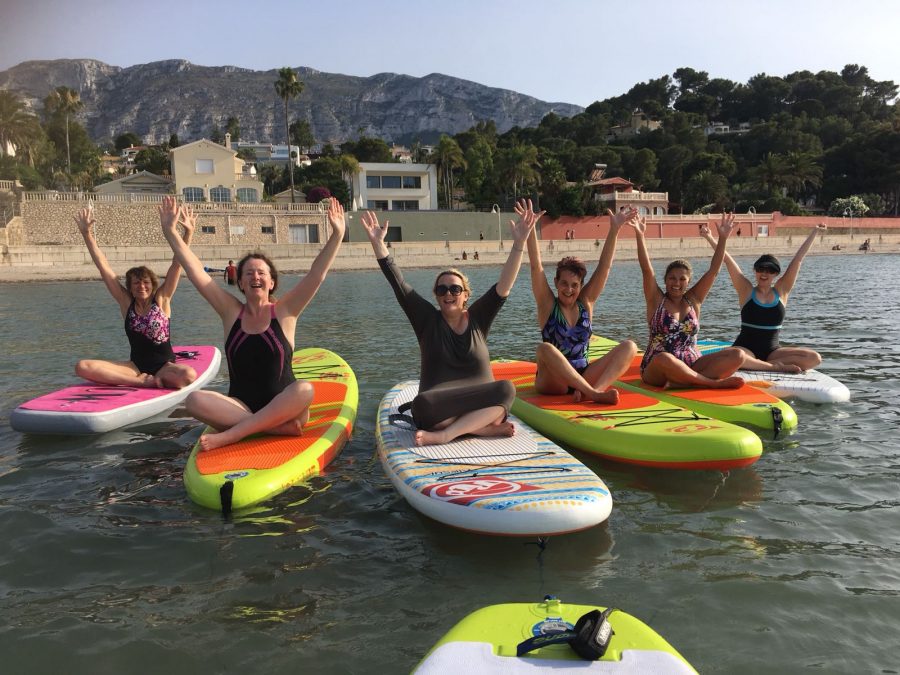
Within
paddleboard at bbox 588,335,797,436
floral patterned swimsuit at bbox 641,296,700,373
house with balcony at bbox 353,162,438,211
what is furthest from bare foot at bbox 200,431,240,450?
house with balcony at bbox 353,162,438,211

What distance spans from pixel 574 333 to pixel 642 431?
57.7 inches

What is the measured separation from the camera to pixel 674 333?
7.34 meters

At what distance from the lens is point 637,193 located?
66000 mm

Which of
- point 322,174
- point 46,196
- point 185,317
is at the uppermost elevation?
point 322,174

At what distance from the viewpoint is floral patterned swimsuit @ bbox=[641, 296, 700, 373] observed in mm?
7320

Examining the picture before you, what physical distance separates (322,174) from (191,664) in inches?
2860

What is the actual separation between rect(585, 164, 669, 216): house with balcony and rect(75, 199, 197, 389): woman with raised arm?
2237 inches

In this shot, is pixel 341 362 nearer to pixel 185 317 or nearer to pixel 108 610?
pixel 108 610

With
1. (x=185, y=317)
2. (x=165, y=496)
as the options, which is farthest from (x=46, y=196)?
(x=165, y=496)

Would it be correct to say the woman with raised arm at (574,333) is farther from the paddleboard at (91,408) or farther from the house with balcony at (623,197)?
the house with balcony at (623,197)

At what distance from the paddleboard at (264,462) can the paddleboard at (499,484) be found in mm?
627

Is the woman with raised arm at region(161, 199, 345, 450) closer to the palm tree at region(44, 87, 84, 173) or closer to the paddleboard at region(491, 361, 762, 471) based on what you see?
the paddleboard at region(491, 361, 762, 471)

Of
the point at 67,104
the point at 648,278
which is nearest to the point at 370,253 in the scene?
the point at 648,278

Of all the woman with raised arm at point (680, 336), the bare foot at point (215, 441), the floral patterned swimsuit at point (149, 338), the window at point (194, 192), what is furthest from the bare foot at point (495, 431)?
the window at point (194, 192)
